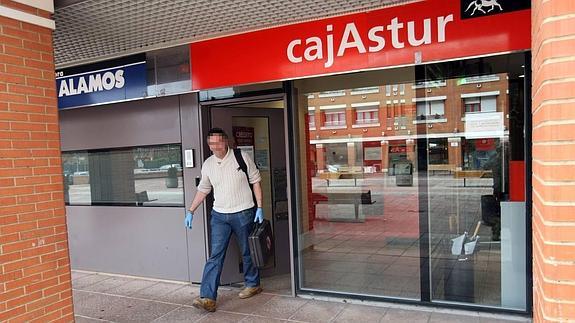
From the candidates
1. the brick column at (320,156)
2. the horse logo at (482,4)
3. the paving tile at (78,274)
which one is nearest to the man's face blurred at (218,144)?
the brick column at (320,156)

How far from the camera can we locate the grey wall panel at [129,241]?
5.21 meters

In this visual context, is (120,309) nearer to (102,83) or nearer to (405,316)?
(102,83)

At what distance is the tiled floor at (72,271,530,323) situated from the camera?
3.94 metres

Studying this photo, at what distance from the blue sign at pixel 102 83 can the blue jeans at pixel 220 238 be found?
180 centimetres

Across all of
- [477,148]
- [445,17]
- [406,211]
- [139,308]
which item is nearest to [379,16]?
[445,17]

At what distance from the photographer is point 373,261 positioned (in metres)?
5.42

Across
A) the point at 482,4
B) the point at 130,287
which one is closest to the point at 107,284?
the point at 130,287

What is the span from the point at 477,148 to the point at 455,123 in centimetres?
31

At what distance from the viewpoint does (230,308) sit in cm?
437

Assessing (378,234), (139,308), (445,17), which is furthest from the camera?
(378,234)

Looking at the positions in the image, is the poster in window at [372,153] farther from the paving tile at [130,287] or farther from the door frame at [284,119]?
the paving tile at [130,287]

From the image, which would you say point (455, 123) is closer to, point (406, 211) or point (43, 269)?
point (406, 211)

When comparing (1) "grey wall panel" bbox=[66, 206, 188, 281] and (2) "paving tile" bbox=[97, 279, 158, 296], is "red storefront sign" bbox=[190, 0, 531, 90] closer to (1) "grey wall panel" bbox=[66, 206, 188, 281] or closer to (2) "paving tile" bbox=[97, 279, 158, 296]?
(1) "grey wall panel" bbox=[66, 206, 188, 281]

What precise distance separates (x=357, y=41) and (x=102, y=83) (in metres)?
3.20
